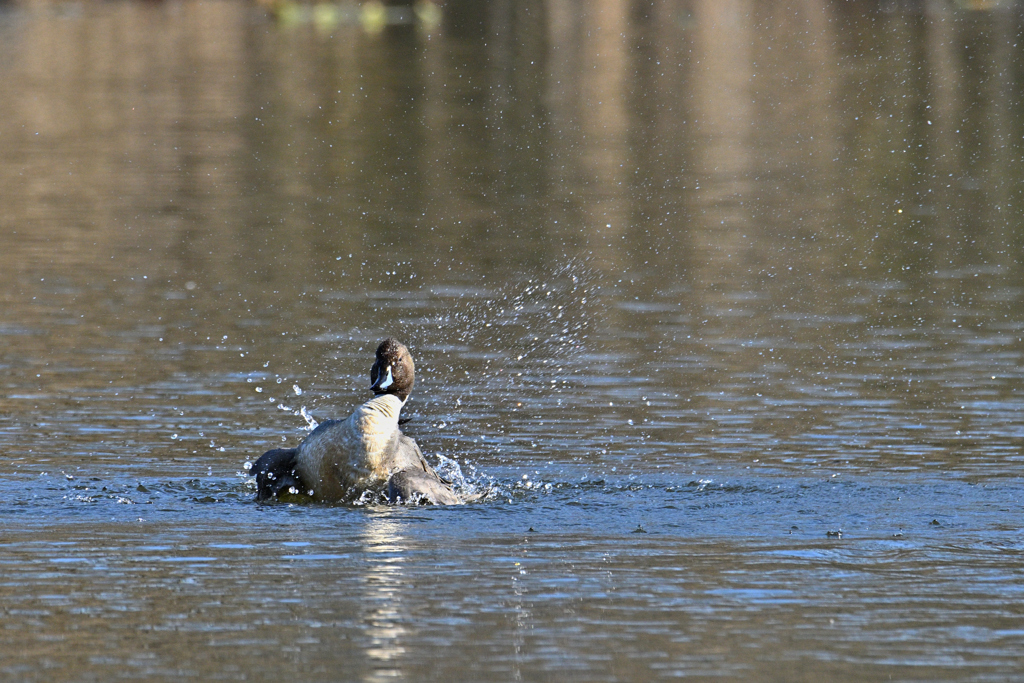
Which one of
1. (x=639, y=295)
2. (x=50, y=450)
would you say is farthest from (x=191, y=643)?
(x=639, y=295)

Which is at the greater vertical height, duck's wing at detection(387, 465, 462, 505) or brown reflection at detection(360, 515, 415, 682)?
duck's wing at detection(387, 465, 462, 505)

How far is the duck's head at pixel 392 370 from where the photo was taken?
11.3 meters

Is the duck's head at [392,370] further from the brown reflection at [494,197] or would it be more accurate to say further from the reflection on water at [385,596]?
the brown reflection at [494,197]

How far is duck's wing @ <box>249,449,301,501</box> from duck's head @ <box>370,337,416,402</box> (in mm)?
754

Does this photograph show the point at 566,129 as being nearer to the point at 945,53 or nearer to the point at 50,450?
the point at 945,53

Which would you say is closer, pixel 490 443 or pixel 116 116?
pixel 490 443

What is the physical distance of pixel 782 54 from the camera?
6738cm

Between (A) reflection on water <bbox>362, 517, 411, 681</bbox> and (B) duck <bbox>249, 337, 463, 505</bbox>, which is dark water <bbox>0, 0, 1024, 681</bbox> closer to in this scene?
(A) reflection on water <bbox>362, 517, 411, 681</bbox>

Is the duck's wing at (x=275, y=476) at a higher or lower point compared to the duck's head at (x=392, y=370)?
lower

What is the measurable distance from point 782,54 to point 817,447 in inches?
2234

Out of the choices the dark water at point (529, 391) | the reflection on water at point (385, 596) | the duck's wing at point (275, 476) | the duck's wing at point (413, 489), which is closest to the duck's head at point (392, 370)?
the duck's wing at point (413, 489)

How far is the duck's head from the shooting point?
11312mm

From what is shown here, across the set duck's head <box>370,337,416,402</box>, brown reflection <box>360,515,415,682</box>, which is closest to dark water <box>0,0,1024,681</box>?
brown reflection <box>360,515,415,682</box>

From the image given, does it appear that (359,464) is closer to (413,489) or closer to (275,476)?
(413,489)
